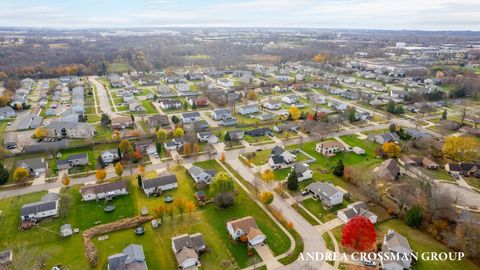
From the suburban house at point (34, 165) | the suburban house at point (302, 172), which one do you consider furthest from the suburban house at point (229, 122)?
the suburban house at point (34, 165)

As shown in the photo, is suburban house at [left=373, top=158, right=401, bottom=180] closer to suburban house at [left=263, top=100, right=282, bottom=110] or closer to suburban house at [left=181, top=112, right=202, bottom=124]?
suburban house at [left=263, top=100, right=282, bottom=110]

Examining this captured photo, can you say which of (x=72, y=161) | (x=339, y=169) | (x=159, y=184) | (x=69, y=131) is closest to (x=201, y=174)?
(x=159, y=184)

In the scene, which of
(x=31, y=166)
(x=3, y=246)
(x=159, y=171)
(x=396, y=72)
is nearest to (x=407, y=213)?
(x=159, y=171)

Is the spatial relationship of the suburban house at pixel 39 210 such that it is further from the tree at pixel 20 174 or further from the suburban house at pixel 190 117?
the suburban house at pixel 190 117

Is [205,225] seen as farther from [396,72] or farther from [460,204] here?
[396,72]

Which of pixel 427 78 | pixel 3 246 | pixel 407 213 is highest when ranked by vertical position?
pixel 427 78

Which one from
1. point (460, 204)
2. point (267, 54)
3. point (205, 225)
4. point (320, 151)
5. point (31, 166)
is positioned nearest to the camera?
point (205, 225)
